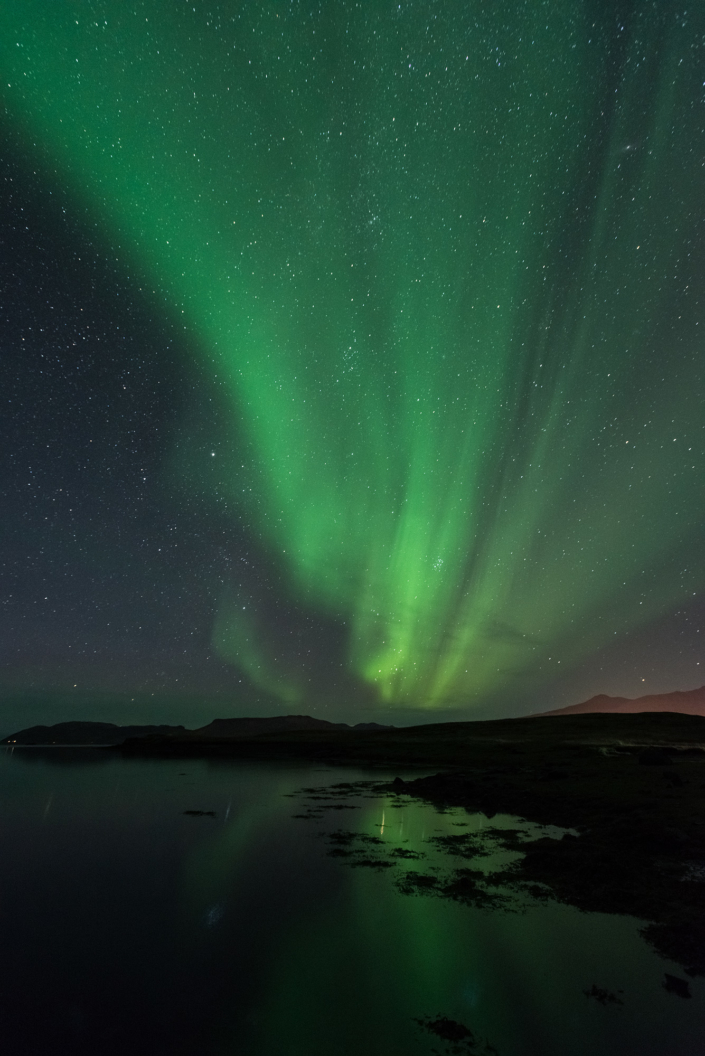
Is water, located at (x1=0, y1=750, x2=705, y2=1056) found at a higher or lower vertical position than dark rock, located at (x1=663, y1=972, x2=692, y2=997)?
lower

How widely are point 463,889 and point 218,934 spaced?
27.2 feet

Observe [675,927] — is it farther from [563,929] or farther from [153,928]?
[153,928]

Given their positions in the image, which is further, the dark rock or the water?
the dark rock

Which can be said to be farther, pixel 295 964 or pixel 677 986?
pixel 295 964

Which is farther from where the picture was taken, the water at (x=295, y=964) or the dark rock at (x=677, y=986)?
the dark rock at (x=677, y=986)

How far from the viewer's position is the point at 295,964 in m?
12.4

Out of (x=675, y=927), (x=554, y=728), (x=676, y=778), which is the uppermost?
(x=554, y=728)

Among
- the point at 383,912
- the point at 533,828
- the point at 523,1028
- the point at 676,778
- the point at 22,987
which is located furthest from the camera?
the point at 676,778

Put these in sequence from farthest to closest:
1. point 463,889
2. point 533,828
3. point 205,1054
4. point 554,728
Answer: point 554,728
point 533,828
point 463,889
point 205,1054

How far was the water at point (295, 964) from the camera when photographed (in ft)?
30.6

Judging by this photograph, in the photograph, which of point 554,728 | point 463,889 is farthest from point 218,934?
point 554,728

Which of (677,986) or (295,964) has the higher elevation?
(677,986)

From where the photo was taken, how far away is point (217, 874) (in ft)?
65.7

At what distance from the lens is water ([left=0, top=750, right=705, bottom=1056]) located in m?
9.31
